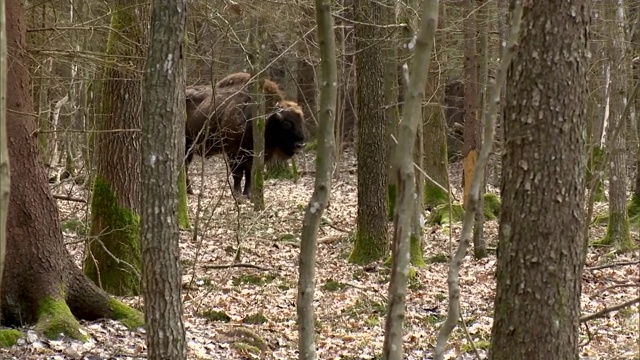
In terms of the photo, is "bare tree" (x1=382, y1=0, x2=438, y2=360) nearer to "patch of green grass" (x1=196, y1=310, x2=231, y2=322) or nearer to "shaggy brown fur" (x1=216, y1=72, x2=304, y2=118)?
"patch of green grass" (x1=196, y1=310, x2=231, y2=322)

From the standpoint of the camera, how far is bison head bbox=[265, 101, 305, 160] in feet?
66.4

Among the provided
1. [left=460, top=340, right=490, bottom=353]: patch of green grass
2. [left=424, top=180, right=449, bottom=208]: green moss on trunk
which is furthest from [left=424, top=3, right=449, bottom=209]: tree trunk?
[left=460, top=340, right=490, bottom=353]: patch of green grass

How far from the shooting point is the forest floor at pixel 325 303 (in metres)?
7.51

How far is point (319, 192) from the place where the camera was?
374cm

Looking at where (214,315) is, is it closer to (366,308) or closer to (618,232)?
(366,308)

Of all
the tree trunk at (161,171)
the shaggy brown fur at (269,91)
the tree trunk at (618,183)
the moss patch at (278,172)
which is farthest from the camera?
the moss patch at (278,172)

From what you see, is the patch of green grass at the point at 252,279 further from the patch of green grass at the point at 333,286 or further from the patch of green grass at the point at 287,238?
the patch of green grass at the point at 287,238

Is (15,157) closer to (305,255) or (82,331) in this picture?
(82,331)

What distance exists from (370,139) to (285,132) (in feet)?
29.0

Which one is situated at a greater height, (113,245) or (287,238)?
(113,245)

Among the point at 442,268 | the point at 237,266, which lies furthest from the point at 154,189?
the point at 442,268

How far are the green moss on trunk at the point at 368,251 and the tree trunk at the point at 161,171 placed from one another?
6.57 m

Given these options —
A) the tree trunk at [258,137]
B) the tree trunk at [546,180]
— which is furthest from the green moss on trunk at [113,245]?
the tree trunk at [258,137]

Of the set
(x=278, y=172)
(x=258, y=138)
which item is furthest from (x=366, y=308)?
(x=278, y=172)
